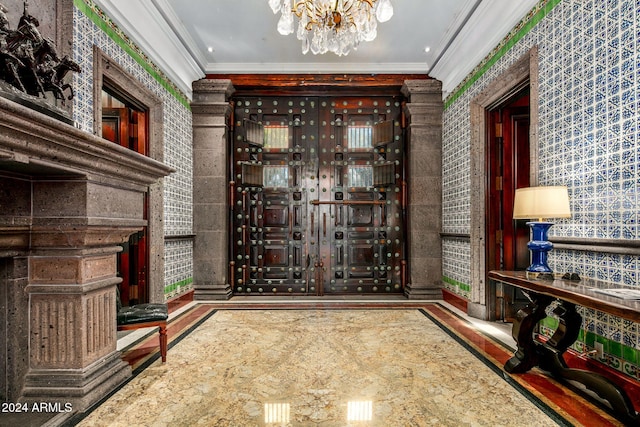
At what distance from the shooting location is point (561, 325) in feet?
7.91

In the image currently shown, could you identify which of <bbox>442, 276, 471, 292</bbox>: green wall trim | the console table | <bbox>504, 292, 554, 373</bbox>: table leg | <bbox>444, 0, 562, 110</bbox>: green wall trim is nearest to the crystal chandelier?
<bbox>444, 0, 562, 110</bbox>: green wall trim

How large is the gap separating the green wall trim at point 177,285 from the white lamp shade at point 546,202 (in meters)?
4.01

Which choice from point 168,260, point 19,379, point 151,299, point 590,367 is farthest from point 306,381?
point 168,260

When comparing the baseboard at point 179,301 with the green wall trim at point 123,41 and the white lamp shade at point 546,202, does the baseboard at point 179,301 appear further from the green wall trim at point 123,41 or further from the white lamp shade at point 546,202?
the white lamp shade at point 546,202

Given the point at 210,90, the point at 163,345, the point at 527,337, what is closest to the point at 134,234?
the point at 163,345

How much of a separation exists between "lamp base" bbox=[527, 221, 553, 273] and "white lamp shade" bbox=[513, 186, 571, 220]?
16cm

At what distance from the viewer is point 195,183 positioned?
17.4 feet

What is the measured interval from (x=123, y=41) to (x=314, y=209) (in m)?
3.25

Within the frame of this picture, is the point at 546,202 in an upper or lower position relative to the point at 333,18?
lower

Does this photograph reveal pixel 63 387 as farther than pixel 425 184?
No

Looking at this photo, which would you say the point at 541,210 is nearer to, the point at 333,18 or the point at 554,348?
the point at 554,348

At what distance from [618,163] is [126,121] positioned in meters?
4.81

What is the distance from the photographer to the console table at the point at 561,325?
187 centimetres

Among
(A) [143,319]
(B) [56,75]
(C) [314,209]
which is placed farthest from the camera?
(C) [314,209]
